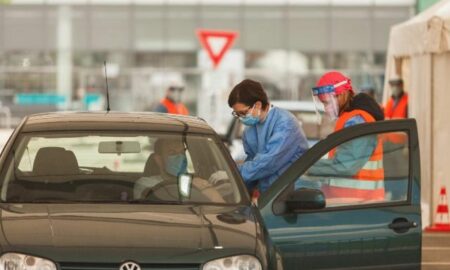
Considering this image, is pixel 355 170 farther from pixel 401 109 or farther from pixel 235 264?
pixel 401 109

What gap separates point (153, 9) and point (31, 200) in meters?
29.0

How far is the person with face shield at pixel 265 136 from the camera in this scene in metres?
7.99

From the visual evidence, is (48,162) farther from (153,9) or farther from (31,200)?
(153,9)

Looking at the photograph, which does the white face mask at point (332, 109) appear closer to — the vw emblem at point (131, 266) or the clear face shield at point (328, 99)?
the clear face shield at point (328, 99)

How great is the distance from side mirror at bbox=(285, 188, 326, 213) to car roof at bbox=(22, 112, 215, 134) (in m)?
0.79

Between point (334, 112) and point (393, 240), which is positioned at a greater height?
point (334, 112)

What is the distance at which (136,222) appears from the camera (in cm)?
630

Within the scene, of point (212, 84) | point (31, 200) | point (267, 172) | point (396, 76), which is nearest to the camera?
point (31, 200)

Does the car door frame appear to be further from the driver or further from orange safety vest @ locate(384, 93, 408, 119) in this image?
orange safety vest @ locate(384, 93, 408, 119)

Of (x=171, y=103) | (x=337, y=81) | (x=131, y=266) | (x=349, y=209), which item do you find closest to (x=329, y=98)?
(x=337, y=81)

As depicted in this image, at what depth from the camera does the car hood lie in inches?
231

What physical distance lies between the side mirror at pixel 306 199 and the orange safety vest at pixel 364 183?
1.00 ft

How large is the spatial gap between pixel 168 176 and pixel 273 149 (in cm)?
114

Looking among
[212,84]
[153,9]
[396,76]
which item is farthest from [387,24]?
[396,76]
